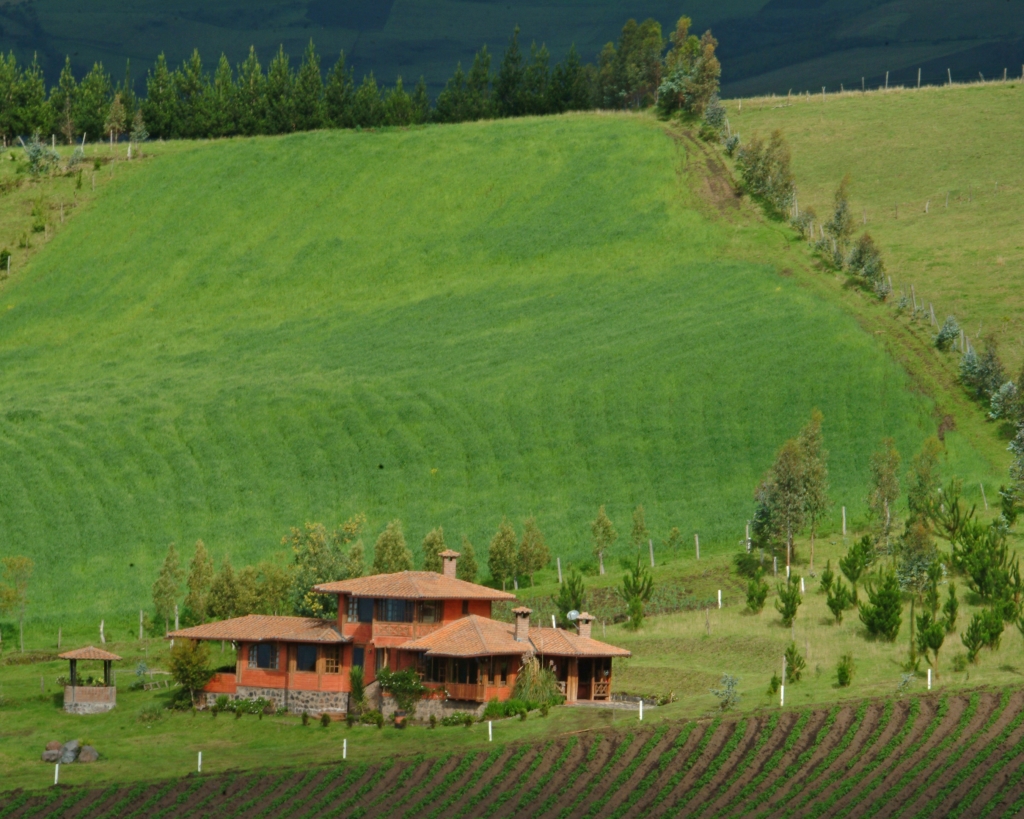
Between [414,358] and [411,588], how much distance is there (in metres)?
46.8

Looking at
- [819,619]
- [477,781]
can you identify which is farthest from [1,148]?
[477,781]

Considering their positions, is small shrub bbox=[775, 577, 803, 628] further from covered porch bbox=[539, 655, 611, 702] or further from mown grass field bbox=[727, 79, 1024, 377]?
mown grass field bbox=[727, 79, 1024, 377]

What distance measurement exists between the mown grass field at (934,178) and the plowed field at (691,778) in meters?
53.2

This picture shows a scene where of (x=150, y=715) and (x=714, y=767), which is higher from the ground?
(x=714, y=767)

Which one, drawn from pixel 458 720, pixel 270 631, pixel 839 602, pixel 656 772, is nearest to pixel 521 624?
pixel 458 720

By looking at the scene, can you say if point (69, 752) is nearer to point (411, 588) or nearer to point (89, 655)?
point (89, 655)

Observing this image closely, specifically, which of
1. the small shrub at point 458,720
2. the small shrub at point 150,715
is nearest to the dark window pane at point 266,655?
the small shrub at point 150,715

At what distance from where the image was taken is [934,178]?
134375 mm

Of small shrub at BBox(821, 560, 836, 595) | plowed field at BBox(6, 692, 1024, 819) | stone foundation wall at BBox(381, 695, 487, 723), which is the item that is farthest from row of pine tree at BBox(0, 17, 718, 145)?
plowed field at BBox(6, 692, 1024, 819)

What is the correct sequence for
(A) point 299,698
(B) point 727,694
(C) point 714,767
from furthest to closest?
1. (A) point 299,698
2. (B) point 727,694
3. (C) point 714,767

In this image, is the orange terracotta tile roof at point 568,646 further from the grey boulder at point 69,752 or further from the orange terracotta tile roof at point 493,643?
the grey boulder at point 69,752

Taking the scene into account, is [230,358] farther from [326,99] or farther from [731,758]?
[731,758]

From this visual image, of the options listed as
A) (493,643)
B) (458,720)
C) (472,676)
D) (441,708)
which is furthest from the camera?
(493,643)

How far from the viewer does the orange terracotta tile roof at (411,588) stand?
64.0 m
